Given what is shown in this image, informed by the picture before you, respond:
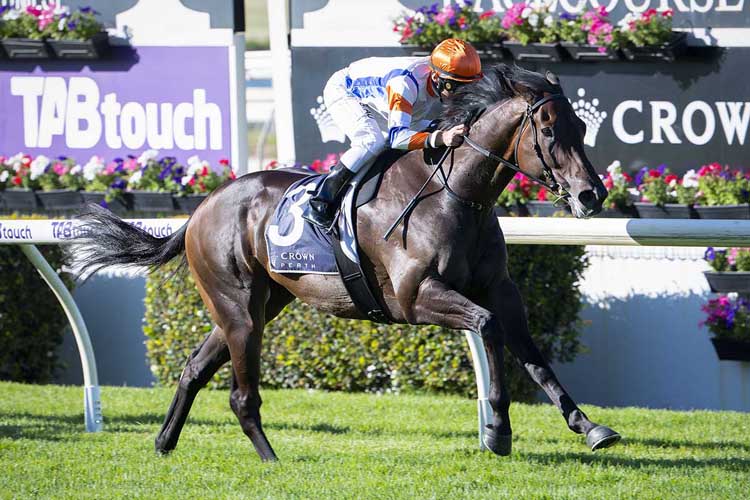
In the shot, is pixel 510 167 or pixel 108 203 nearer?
pixel 510 167

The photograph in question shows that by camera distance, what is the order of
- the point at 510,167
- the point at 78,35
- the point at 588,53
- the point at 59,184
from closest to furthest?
1. the point at 510,167
2. the point at 588,53
3. the point at 78,35
4. the point at 59,184

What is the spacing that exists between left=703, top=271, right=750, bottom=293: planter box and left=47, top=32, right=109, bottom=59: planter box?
4.63m

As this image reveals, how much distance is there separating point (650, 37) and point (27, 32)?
15.1 ft

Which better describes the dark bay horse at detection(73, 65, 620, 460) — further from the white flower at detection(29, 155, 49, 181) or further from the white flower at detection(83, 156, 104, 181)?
the white flower at detection(29, 155, 49, 181)

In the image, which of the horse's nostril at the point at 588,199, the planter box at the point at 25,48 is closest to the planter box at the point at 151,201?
the planter box at the point at 25,48

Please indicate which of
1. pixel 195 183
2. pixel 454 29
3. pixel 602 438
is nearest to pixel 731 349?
pixel 454 29

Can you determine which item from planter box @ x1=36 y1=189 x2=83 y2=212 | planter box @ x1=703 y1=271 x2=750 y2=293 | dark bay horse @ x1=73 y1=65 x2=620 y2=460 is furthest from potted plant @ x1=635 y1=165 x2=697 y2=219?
planter box @ x1=36 y1=189 x2=83 y2=212

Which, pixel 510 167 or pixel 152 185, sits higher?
pixel 510 167

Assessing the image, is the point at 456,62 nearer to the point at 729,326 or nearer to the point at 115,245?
the point at 115,245

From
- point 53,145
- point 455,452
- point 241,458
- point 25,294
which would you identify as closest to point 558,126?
point 455,452

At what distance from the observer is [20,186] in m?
8.20

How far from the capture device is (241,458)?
15.7 ft

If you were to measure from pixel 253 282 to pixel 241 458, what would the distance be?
0.79 m

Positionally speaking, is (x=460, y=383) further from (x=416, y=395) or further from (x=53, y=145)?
(x=53, y=145)
